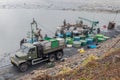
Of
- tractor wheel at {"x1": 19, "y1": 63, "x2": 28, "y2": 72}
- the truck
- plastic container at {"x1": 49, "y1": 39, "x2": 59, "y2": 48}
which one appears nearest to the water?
the truck

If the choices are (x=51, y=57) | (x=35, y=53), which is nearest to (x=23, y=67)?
(x=35, y=53)

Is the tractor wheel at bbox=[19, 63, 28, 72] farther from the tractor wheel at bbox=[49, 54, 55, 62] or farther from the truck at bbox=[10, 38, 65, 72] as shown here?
A: the tractor wheel at bbox=[49, 54, 55, 62]

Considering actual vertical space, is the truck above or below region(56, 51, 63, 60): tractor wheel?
above

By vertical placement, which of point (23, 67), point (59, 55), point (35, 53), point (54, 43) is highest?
point (54, 43)

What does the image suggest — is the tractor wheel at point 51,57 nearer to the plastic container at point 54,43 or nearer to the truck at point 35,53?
the truck at point 35,53

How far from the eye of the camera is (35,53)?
21.6 meters

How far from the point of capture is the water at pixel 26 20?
112 ft

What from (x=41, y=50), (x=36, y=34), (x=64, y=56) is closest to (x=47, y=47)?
(x=41, y=50)

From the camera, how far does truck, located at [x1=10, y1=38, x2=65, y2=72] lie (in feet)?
68.9

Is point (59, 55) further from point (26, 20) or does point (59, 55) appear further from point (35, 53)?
point (26, 20)

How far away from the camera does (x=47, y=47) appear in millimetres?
22344

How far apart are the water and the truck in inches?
311

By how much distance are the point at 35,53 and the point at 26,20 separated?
83.9ft

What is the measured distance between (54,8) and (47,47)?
128ft
